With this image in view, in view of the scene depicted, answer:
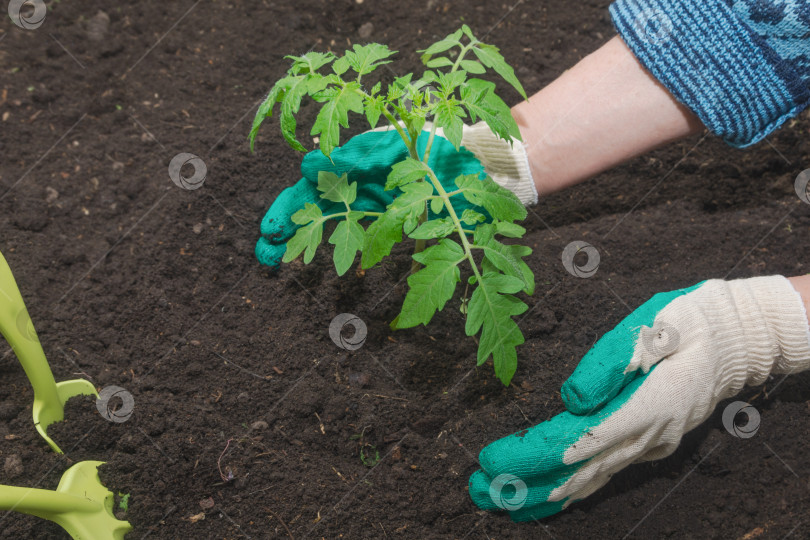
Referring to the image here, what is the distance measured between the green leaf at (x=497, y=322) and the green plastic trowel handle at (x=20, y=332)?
122cm

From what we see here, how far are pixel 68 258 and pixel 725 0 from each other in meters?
2.36

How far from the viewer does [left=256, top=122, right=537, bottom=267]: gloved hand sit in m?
2.03

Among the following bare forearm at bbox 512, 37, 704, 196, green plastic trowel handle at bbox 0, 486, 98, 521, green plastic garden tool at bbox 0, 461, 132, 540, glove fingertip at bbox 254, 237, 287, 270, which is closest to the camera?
green plastic trowel handle at bbox 0, 486, 98, 521

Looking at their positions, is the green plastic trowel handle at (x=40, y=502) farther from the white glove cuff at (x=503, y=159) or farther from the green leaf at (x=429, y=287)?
the white glove cuff at (x=503, y=159)

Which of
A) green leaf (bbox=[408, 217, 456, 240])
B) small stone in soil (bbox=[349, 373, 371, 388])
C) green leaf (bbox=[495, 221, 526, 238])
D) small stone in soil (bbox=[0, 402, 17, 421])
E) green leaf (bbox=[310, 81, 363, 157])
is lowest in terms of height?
small stone in soil (bbox=[349, 373, 371, 388])

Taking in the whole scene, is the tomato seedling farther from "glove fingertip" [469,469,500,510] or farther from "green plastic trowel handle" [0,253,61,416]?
"green plastic trowel handle" [0,253,61,416]

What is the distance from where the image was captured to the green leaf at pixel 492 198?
1596 millimetres

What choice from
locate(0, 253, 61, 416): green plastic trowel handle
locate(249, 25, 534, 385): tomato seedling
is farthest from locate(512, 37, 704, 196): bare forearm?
locate(0, 253, 61, 416): green plastic trowel handle

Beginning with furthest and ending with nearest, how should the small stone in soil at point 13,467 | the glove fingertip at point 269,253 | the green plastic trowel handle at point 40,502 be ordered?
the glove fingertip at point 269,253 → the small stone in soil at point 13,467 → the green plastic trowel handle at point 40,502

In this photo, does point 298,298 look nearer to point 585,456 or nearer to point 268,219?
point 268,219

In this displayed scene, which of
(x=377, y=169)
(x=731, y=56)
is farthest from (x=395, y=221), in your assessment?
(x=731, y=56)

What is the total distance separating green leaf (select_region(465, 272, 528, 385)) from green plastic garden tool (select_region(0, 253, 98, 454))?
4.01 ft

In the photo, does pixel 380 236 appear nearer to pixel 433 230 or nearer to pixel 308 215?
pixel 433 230

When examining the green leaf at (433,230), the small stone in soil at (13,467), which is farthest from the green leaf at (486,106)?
the small stone in soil at (13,467)
